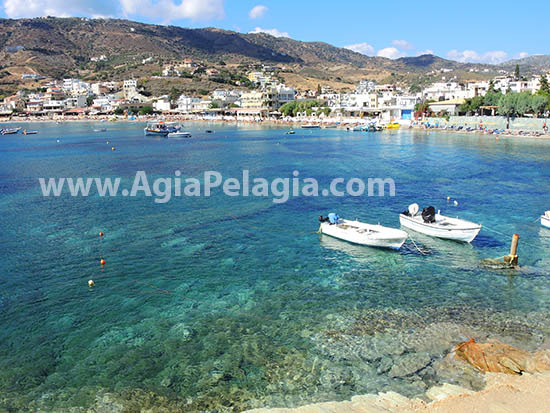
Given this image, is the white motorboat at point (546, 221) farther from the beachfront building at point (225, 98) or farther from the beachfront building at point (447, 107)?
the beachfront building at point (225, 98)

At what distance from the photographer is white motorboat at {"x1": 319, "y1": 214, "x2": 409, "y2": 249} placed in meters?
21.4

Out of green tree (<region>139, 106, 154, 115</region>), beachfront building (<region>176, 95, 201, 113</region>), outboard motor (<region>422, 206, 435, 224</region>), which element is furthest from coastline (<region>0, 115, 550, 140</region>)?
outboard motor (<region>422, 206, 435, 224</region>)

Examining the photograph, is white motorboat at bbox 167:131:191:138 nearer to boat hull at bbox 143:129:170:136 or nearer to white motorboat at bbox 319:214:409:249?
boat hull at bbox 143:129:170:136

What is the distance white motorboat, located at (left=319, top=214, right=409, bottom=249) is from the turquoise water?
0.60 meters

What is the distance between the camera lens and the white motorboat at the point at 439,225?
873 inches

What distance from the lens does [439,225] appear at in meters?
23.1

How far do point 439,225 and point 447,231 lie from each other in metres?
0.68

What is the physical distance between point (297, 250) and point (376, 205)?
11.6 m

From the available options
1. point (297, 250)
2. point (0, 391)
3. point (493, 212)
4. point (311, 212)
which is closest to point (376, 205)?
point (311, 212)

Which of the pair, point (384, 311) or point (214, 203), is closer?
point (384, 311)

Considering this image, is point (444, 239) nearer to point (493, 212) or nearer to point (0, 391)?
point (493, 212)

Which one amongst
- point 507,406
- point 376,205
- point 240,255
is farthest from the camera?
point 376,205

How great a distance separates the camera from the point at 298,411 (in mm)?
10297

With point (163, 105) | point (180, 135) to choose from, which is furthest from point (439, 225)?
point (163, 105)
